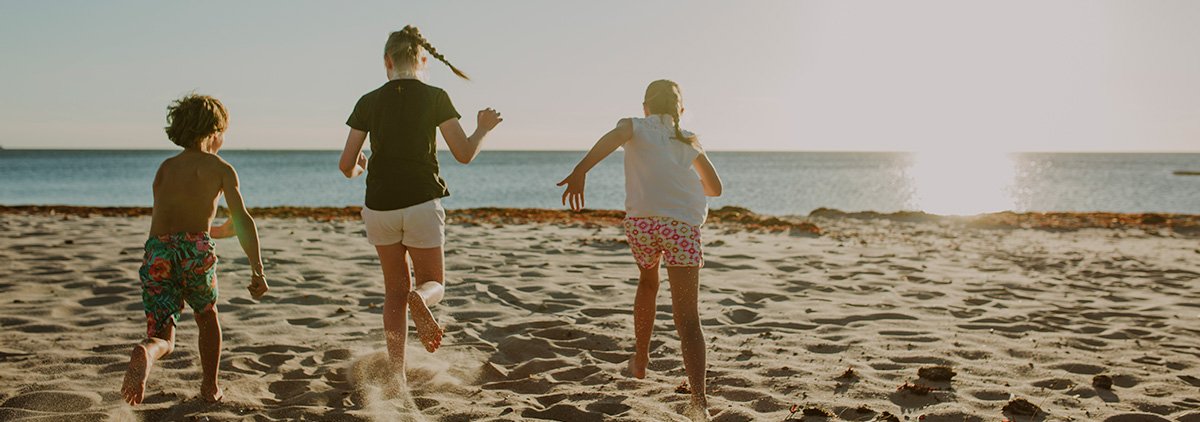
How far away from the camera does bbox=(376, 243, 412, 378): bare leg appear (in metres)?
4.36

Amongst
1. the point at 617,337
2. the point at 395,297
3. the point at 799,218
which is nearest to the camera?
the point at 395,297

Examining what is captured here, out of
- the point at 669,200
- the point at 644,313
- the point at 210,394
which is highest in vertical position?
the point at 669,200

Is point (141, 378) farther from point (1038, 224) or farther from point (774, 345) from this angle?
point (1038, 224)

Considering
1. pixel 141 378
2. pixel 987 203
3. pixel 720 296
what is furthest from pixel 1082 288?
pixel 987 203

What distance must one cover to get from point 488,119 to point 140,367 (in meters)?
2.04

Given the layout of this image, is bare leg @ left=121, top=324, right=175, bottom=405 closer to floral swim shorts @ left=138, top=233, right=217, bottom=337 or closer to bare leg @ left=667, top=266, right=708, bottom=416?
floral swim shorts @ left=138, top=233, right=217, bottom=337

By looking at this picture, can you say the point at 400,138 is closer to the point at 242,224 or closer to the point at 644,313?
the point at 242,224

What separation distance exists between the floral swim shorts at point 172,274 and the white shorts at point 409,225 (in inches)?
31.2

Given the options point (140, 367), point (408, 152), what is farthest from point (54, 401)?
point (408, 152)

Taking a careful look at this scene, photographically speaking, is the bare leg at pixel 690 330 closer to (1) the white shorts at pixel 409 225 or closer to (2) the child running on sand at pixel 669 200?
(2) the child running on sand at pixel 669 200

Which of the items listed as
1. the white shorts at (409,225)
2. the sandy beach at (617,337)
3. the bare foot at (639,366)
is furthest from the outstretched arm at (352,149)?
the bare foot at (639,366)

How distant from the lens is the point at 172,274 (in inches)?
156

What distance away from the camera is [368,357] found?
5312mm

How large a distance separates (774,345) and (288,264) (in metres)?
5.59
